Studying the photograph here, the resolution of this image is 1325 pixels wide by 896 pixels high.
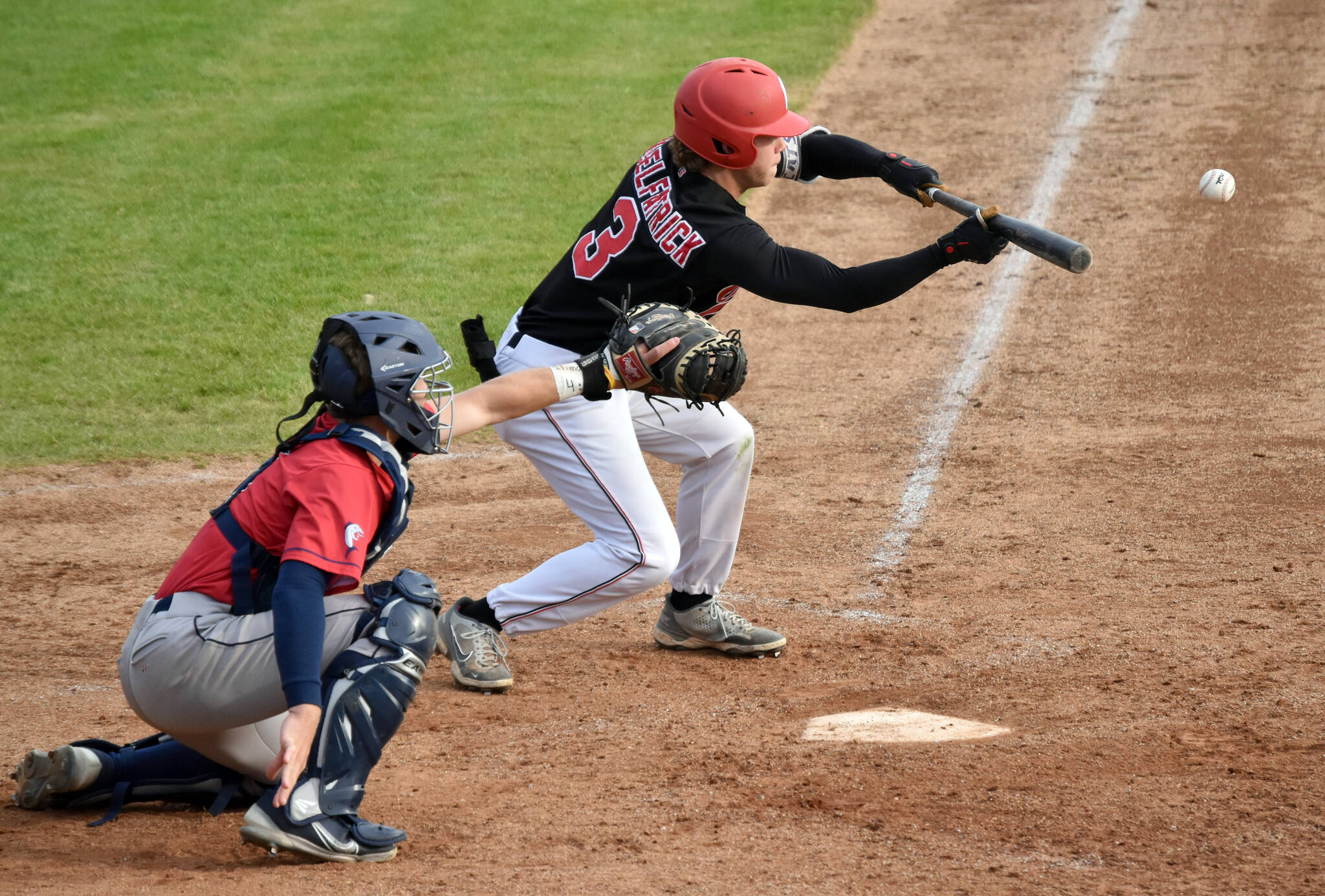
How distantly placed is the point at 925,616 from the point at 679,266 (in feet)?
5.90

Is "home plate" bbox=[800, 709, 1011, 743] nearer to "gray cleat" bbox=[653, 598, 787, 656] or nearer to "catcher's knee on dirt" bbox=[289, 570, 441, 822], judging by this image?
"gray cleat" bbox=[653, 598, 787, 656]

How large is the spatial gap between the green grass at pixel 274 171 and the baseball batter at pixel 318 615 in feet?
13.7

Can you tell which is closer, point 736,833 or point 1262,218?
point 736,833

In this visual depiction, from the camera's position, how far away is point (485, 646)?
4.61m

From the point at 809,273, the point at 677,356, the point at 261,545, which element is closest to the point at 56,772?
the point at 261,545

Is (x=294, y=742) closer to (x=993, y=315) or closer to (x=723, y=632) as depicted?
(x=723, y=632)

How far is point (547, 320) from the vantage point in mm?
4562

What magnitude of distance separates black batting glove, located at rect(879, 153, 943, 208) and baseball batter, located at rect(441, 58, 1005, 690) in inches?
3.6

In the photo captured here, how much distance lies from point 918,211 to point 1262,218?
2464 millimetres

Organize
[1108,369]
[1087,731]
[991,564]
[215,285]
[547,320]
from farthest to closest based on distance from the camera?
[215,285] → [1108,369] → [991,564] → [547,320] → [1087,731]

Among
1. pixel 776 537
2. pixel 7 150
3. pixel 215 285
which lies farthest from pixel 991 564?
pixel 7 150

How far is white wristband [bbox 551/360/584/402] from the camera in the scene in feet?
12.1

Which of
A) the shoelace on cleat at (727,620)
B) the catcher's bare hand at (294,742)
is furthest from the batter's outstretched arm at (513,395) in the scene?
the shoelace on cleat at (727,620)

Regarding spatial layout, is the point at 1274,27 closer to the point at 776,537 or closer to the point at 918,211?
the point at 918,211
